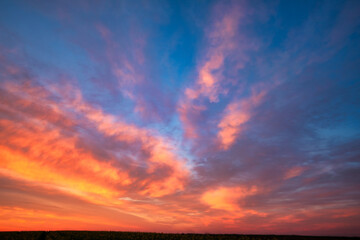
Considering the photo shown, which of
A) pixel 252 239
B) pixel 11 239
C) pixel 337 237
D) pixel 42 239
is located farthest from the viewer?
pixel 42 239

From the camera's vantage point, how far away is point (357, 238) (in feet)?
150

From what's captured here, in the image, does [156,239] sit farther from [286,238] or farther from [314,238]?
[314,238]

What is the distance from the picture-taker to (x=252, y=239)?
48781 mm

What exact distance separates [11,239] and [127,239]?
1096 inches

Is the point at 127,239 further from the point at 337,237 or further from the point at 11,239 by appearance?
the point at 337,237

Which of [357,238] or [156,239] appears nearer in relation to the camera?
[357,238]

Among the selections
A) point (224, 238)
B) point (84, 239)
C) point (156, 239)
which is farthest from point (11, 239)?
point (224, 238)

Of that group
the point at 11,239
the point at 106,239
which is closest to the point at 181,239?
the point at 106,239

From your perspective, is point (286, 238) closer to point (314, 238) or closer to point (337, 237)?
point (314, 238)

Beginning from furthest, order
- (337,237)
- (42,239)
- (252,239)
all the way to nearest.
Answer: (42,239), (252,239), (337,237)

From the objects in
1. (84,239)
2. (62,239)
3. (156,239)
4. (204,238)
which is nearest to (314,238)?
(204,238)

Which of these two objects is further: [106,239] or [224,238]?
[106,239]

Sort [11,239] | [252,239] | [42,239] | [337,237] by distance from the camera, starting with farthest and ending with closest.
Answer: [42,239]
[11,239]
[252,239]
[337,237]

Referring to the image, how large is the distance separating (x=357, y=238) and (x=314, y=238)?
8.55 meters
